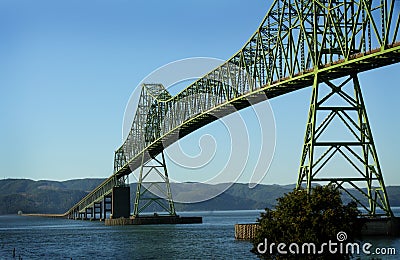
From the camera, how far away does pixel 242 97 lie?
3164 inches

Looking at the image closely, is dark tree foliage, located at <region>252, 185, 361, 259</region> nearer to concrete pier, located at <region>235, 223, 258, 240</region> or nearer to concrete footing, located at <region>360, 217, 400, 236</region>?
concrete footing, located at <region>360, 217, 400, 236</region>

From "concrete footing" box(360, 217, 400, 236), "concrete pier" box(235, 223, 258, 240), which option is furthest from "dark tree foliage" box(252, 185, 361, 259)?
"concrete pier" box(235, 223, 258, 240)

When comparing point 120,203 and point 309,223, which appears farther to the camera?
point 120,203

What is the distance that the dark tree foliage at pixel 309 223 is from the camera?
4066 centimetres

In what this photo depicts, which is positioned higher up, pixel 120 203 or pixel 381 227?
pixel 120 203

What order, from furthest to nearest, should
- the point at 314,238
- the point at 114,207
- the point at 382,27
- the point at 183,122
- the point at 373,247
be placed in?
the point at 114,207
the point at 183,122
the point at 373,247
the point at 382,27
the point at 314,238

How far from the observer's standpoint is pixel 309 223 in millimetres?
41094

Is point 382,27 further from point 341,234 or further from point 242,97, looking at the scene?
point 242,97

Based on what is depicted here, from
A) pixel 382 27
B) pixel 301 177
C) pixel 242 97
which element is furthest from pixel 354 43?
pixel 242 97

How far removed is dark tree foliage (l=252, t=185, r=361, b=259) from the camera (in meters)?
40.7

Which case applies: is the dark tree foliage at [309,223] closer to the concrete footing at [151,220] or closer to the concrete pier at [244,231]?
the concrete pier at [244,231]

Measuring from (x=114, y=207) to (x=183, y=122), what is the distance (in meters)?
46.0

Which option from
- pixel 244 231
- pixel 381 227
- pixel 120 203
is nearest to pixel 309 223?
pixel 381 227

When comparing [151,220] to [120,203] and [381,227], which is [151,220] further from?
[381,227]
